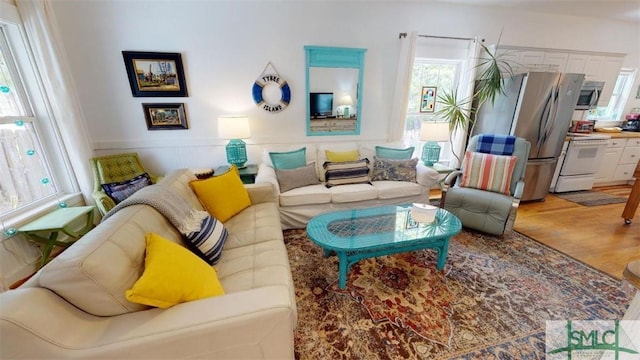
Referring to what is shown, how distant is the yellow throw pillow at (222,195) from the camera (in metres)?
1.91

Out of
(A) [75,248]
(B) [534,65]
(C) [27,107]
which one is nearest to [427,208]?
(A) [75,248]

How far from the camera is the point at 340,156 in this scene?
295cm

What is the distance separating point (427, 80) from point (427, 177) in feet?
5.13

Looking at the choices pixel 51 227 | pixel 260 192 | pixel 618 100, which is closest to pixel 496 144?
pixel 260 192

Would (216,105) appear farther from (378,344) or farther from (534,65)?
(534,65)

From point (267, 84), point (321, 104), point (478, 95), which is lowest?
point (321, 104)

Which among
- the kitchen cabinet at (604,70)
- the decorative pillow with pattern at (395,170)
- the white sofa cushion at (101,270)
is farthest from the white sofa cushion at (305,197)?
the kitchen cabinet at (604,70)

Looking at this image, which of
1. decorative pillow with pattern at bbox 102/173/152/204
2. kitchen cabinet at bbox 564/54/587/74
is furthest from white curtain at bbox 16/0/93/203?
kitchen cabinet at bbox 564/54/587/74

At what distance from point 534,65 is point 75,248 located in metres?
5.25

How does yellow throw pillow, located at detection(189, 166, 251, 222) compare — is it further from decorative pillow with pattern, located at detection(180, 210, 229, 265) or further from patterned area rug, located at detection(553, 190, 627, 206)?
patterned area rug, located at detection(553, 190, 627, 206)

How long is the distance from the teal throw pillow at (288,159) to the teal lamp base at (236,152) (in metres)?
0.36

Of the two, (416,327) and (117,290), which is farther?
(416,327)

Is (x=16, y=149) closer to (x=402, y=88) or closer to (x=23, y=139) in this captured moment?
(x=23, y=139)

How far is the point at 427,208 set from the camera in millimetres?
2197
